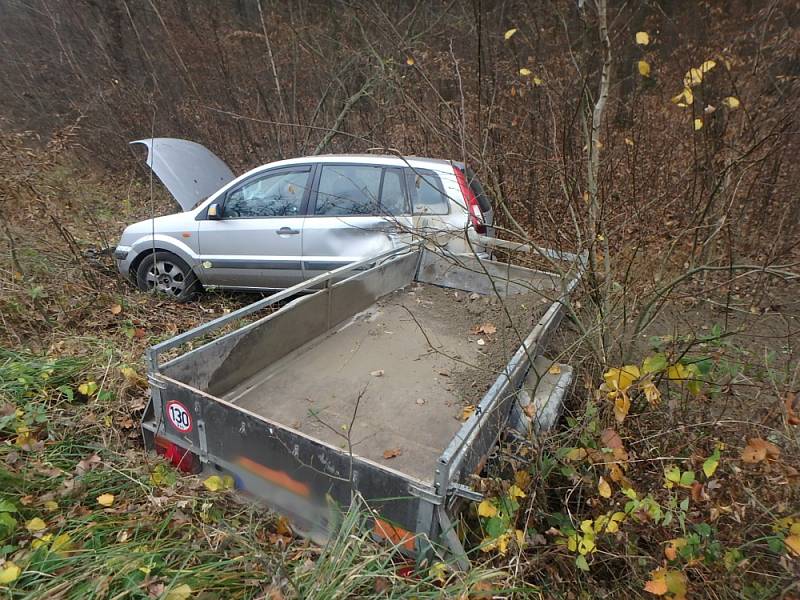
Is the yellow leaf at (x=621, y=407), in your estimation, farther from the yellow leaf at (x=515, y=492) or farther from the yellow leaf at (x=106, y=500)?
the yellow leaf at (x=106, y=500)

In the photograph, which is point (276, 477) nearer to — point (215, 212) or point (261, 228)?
point (261, 228)

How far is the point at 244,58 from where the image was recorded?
11680 millimetres

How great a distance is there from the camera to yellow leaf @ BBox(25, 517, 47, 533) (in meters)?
2.34

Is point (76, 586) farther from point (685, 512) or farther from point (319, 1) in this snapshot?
point (319, 1)

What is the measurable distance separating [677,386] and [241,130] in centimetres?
1066

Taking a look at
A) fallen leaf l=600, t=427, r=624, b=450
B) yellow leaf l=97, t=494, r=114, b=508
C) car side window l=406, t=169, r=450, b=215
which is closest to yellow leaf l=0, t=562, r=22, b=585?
yellow leaf l=97, t=494, r=114, b=508

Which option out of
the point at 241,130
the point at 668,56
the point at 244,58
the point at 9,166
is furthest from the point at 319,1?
the point at 9,166

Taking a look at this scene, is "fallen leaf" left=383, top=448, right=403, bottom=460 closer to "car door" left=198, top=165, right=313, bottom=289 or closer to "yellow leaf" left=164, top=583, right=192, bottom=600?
"yellow leaf" left=164, top=583, right=192, bottom=600

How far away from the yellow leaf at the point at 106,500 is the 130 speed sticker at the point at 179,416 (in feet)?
1.88

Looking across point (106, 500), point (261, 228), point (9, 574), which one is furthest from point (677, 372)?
point (261, 228)

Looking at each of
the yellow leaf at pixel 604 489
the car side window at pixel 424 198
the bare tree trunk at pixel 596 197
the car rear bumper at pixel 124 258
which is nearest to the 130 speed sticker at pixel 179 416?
the yellow leaf at pixel 604 489

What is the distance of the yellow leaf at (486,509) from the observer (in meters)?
1.95

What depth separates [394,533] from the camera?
2.00m

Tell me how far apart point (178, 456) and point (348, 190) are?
10.7 feet
